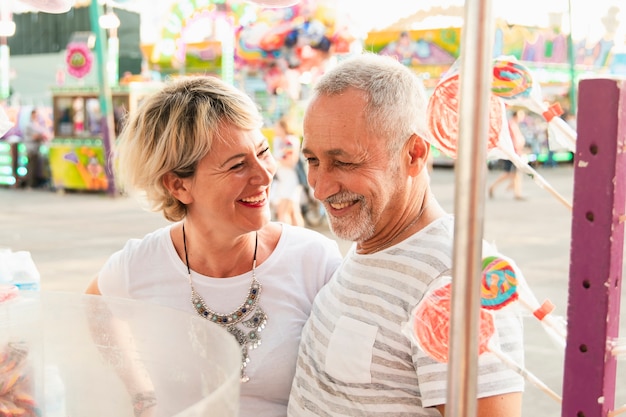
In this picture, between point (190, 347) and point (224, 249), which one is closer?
point (190, 347)

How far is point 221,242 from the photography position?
6.17 ft

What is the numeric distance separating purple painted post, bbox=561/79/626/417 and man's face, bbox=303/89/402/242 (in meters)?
0.57

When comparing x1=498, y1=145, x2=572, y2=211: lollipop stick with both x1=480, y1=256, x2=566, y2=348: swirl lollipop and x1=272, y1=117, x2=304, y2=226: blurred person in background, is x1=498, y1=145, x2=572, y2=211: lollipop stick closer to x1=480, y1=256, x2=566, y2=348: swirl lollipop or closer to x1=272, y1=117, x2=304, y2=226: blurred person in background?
x1=480, y1=256, x2=566, y2=348: swirl lollipop

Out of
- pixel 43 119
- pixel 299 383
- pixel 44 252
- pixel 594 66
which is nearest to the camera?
pixel 299 383

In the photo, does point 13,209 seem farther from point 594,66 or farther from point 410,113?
point 594,66

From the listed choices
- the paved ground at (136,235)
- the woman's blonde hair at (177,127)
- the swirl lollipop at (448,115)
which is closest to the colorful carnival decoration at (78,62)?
the paved ground at (136,235)

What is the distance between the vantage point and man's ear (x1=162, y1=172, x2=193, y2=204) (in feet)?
6.24

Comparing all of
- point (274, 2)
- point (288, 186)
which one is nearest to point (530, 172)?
point (274, 2)

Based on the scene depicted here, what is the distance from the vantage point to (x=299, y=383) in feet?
5.08

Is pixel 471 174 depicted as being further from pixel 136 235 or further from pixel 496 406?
pixel 136 235

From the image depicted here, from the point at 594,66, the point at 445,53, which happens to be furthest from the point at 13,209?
the point at 594,66

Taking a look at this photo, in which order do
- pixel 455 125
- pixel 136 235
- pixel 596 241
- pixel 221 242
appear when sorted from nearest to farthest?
pixel 596 241 < pixel 455 125 < pixel 221 242 < pixel 136 235

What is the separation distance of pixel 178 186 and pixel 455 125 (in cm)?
104

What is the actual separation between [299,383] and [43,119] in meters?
14.4
